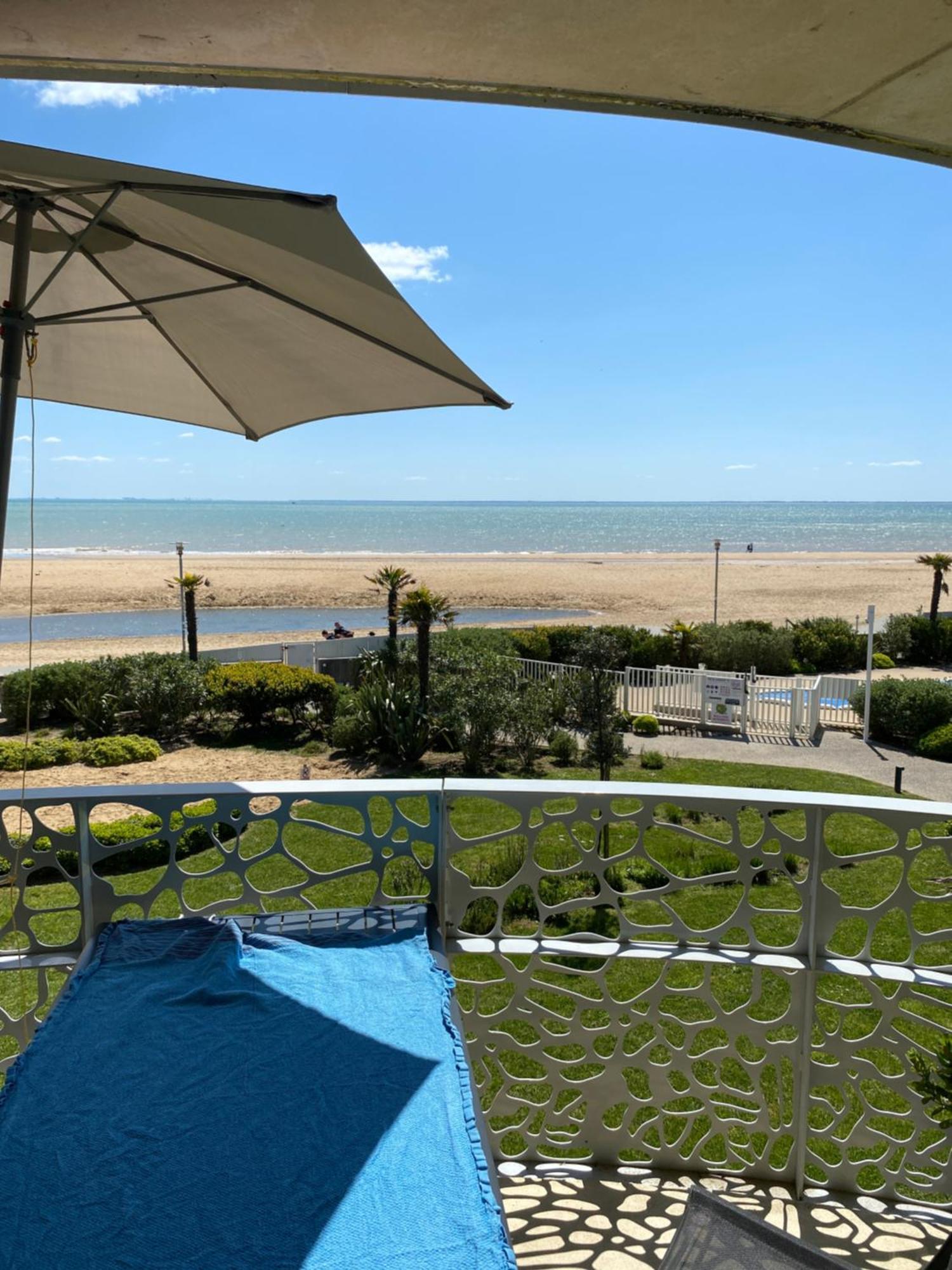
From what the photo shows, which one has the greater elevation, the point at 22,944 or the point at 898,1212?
the point at 22,944

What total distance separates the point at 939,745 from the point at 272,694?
433 inches

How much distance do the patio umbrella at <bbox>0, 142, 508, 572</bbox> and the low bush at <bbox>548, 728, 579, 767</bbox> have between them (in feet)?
32.3

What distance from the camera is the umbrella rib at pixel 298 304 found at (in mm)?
2539

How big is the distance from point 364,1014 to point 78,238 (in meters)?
2.25

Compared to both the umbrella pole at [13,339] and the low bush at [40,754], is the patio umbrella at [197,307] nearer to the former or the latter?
the umbrella pole at [13,339]

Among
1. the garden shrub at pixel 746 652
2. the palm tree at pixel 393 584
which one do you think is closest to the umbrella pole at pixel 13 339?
the palm tree at pixel 393 584

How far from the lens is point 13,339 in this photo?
2197 millimetres

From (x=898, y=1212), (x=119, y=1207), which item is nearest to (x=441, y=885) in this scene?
(x=119, y=1207)

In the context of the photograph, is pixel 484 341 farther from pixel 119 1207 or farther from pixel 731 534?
pixel 119 1207

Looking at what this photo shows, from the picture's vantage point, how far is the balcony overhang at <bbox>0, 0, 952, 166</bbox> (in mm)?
1425

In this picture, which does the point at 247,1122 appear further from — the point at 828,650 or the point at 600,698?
the point at 828,650

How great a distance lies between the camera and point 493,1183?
1612mm

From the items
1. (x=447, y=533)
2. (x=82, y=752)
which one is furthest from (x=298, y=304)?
(x=447, y=533)

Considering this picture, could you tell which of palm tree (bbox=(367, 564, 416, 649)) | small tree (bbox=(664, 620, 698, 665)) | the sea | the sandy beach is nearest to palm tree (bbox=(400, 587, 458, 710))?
palm tree (bbox=(367, 564, 416, 649))
